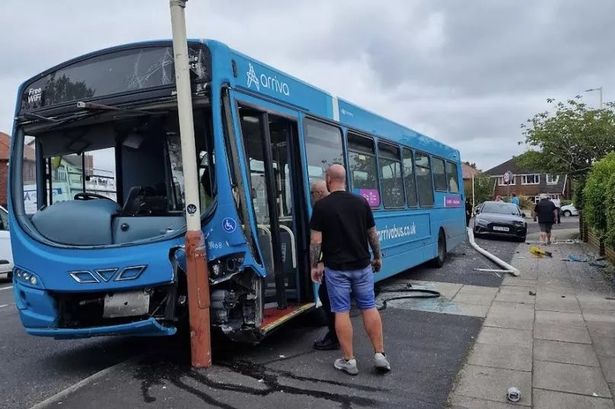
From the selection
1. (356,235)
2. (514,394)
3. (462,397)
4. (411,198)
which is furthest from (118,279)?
(411,198)

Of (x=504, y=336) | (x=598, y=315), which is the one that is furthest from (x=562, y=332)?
(x=598, y=315)

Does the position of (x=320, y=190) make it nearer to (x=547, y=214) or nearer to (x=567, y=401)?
(x=567, y=401)

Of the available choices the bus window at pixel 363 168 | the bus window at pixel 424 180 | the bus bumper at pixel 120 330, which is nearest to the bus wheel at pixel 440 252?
the bus window at pixel 424 180

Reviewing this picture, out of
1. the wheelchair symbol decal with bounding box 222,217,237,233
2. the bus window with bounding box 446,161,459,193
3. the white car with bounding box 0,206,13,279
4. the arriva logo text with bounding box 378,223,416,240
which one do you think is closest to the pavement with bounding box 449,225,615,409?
the arriva logo text with bounding box 378,223,416,240

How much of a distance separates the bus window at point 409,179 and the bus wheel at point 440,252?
230cm

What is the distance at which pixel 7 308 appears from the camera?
29.6 ft

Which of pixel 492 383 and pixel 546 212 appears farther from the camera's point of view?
pixel 546 212

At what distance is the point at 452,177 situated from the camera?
1396cm

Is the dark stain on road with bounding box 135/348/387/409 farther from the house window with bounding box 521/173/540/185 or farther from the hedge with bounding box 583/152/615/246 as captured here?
the house window with bounding box 521/173/540/185

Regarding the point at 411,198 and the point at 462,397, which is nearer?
the point at 462,397

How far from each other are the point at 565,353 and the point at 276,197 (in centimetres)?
339

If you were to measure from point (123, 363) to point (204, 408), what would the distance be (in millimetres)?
1531

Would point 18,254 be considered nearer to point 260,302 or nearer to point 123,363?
point 123,363

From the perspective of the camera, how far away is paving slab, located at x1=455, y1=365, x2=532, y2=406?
456cm
